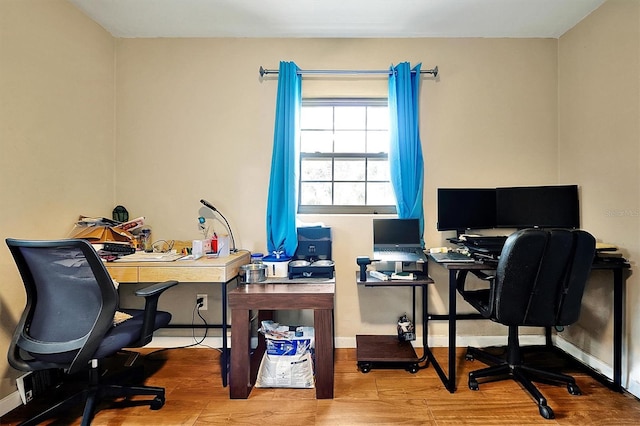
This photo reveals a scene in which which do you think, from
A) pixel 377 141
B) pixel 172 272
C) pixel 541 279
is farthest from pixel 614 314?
pixel 172 272

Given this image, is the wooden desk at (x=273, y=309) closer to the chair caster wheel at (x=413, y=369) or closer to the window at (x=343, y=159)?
the chair caster wheel at (x=413, y=369)

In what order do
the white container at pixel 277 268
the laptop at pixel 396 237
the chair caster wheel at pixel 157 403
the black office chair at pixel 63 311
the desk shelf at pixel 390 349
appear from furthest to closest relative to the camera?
1. the laptop at pixel 396 237
2. the white container at pixel 277 268
3. the desk shelf at pixel 390 349
4. the chair caster wheel at pixel 157 403
5. the black office chair at pixel 63 311

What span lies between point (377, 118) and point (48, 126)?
2.35 m

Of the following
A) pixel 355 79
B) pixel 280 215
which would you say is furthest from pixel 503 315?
pixel 355 79

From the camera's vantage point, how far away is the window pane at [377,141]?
2.59 meters

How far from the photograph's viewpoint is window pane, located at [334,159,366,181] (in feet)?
8.63

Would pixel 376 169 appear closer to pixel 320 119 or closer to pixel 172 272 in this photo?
pixel 320 119

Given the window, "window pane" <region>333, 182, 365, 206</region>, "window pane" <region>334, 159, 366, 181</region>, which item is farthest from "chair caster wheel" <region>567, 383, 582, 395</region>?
"window pane" <region>334, 159, 366, 181</region>

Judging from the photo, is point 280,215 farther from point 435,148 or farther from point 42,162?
point 42,162

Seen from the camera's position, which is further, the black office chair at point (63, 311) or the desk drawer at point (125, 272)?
the desk drawer at point (125, 272)

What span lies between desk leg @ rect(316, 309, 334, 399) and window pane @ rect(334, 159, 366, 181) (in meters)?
1.22

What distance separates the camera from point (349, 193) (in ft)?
8.63

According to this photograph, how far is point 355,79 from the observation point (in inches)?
99.2


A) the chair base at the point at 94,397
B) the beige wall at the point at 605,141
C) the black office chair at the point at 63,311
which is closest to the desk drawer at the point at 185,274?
the black office chair at the point at 63,311
